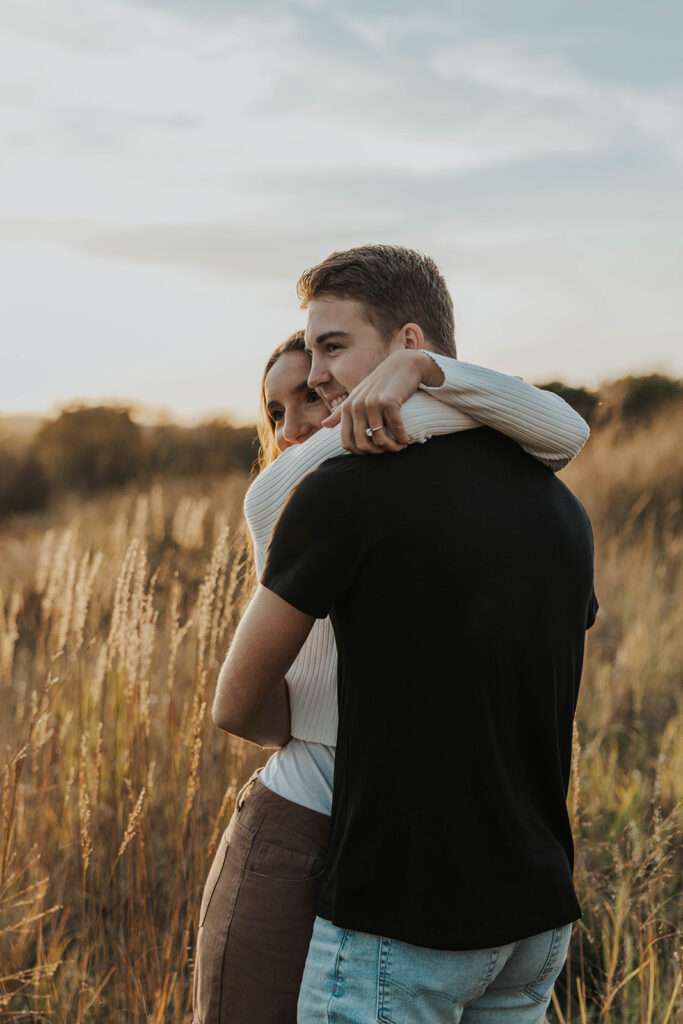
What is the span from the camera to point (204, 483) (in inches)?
555

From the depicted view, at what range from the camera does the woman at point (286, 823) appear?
1.23 metres

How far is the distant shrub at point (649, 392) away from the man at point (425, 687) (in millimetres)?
13818

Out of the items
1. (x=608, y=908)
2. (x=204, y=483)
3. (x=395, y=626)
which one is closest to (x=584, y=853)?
(x=608, y=908)

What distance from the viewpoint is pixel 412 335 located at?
4.71ft

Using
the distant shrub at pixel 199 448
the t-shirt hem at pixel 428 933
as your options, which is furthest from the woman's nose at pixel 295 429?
the distant shrub at pixel 199 448

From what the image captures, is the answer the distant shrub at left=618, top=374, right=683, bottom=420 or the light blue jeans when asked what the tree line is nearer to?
the distant shrub at left=618, top=374, right=683, bottom=420

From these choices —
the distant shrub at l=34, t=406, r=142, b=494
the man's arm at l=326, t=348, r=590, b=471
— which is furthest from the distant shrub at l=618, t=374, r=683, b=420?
the man's arm at l=326, t=348, r=590, b=471

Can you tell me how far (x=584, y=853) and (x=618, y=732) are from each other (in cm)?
148

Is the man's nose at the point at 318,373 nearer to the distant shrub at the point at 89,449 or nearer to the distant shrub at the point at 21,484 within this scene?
the distant shrub at the point at 21,484

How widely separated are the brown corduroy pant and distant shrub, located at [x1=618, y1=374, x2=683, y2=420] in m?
13.9

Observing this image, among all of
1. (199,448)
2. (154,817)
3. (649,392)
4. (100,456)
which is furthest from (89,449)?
(154,817)

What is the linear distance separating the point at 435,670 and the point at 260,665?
233mm

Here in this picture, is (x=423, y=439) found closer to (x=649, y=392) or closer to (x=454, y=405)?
(x=454, y=405)

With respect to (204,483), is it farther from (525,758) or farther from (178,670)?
(525,758)
